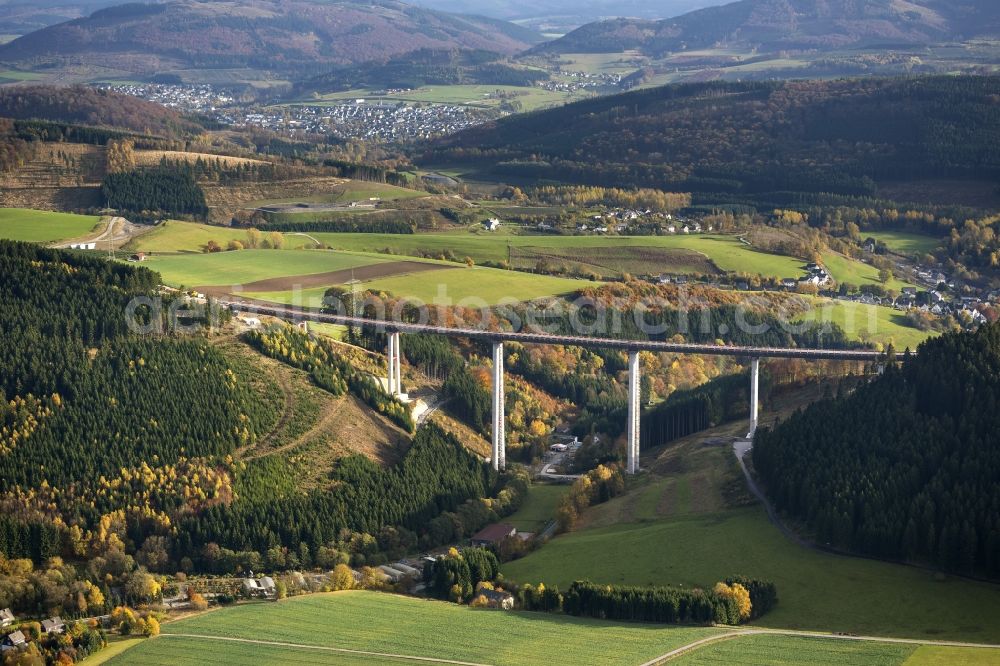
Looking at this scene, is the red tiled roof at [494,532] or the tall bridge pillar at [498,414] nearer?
the red tiled roof at [494,532]

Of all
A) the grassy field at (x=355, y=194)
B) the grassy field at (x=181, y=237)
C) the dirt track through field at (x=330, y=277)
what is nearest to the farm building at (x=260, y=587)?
the dirt track through field at (x=330, y=277)

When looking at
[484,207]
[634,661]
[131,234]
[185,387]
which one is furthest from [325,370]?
[484,207]

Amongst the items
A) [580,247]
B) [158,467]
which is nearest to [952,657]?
[158,467]

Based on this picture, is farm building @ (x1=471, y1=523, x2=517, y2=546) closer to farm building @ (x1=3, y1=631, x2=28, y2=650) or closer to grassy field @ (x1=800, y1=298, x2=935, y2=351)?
farm building @ (x1=3, y1=631, x2=28, y2=650)

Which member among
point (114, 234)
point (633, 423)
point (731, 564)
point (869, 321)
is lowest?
point (731, 564)

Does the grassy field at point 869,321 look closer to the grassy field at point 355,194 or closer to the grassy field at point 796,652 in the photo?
the grassy field at point 796,652

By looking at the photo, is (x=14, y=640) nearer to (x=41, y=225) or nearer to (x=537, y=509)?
(x=537, y=509)
